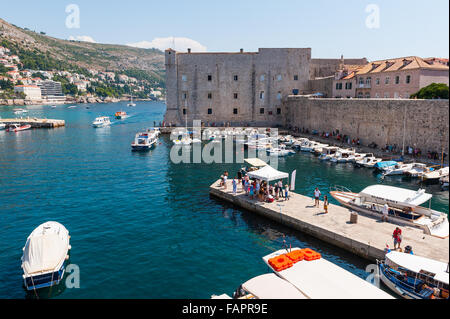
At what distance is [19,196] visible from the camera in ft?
79.5

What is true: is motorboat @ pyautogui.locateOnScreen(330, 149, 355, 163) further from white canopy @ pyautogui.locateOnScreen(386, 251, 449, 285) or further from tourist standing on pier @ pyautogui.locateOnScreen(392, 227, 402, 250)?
white canopy @ pyautogui.locateOnScreen(386, 251, 449, 285)

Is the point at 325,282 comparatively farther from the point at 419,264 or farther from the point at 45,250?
the point at 45,250

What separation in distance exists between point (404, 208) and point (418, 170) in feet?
39.6

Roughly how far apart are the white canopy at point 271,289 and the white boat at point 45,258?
8.18 m

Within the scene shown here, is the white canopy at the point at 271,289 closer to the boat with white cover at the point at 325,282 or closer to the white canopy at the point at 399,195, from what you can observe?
the boat with white cover at the point at 325,282

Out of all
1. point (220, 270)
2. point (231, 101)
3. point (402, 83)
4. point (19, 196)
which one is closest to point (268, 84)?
Result: point (231, 101)

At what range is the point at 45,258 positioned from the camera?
44.3 ft

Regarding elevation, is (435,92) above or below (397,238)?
above

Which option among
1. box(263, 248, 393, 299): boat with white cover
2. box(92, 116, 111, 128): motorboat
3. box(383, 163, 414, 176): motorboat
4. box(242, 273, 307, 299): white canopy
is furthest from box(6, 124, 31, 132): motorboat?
box(263, 248, 393, 299): boat with white cover

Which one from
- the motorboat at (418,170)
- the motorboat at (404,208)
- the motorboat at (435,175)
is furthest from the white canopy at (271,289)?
the motorboat at (418,170)

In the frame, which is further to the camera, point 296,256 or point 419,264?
point 296,256

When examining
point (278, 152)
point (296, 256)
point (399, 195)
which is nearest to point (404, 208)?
point (399, 195)

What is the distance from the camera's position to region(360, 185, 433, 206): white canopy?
17.4 m
